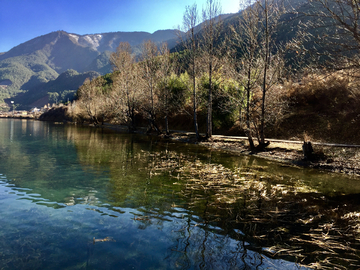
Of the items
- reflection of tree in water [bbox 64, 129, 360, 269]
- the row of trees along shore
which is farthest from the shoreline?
reflection of tree in water [bbox 64, 129, 360, 269]

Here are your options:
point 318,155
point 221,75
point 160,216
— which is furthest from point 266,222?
point 221,75

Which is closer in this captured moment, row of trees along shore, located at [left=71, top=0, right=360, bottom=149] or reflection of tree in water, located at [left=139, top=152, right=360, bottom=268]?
reflection of tree in water, located at [left=139, top=152, right=360, bottom=268]

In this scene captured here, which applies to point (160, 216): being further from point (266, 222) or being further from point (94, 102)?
point (94, 102)

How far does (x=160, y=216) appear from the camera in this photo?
279 inches

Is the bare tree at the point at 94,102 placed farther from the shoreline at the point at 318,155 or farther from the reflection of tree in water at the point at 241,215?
the reflection of tree in water at the point at 241,215

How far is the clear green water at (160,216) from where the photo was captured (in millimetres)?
4992

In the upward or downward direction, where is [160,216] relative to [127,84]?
downward

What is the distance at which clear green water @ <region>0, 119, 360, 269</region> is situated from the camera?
4992 millimetres

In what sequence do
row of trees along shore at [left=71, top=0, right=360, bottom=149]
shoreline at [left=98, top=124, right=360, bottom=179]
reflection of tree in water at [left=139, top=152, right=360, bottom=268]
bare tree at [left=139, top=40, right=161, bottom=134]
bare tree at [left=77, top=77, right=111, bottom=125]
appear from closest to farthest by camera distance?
reflection of tree in water at [left=139, top=152, right=360, bottom=268]
shoreline at [left=98, top=124, right=360, bottom=179]
row of trees along shore at [left=71, top=0, right=360, bottom=149]
bare tree at [left=139, top=40, right=161, bottom=134]
bare tree at [left=77, top=77, right=111, bottom=125]

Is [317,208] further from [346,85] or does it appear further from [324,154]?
[346,85]

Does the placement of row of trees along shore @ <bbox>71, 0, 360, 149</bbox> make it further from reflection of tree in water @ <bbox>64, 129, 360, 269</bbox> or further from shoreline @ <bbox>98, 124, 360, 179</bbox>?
reflection of tree in water @ <bbox>64, 129, 360, 269</bbox>

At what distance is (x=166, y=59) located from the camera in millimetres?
35938

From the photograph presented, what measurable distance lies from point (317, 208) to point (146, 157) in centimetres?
1218

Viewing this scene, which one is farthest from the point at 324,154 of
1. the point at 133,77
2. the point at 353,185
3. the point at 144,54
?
the point at 133,77
